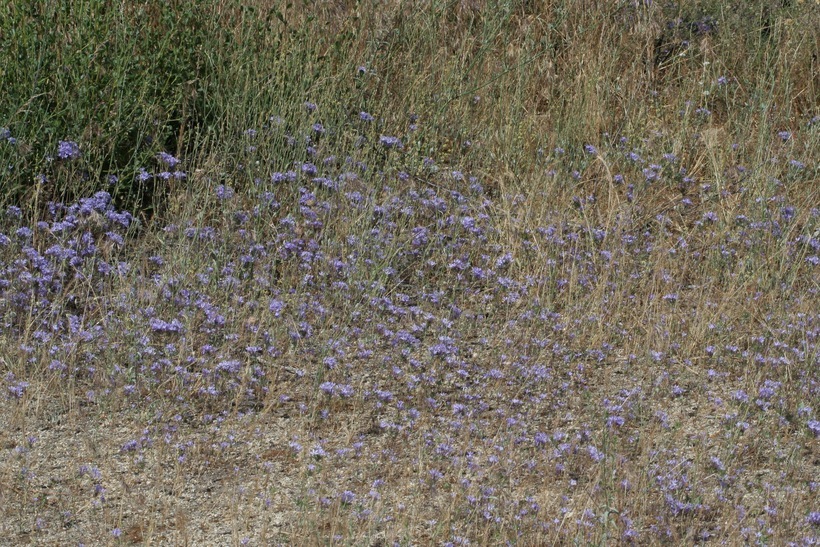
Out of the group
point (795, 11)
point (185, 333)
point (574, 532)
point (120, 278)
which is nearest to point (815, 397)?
point (574, 532)

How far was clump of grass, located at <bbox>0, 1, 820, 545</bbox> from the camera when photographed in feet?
11.2

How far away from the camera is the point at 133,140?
507 centimetres

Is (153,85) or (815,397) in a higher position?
(153,85)

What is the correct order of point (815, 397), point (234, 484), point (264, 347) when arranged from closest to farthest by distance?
1. point (234, 484)
2. point (815, 397)
3. point (264, 347)

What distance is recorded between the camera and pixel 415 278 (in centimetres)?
479

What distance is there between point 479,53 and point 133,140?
2031 mm

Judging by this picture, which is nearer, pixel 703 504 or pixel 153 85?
pixel 703 504

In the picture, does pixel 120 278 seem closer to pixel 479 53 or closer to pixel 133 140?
pixel 133 140

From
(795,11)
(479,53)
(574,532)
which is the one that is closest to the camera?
(574,532)

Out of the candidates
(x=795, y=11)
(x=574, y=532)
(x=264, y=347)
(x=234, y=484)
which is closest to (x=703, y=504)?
(x=574, y=532)

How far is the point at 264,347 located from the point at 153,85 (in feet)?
5.17

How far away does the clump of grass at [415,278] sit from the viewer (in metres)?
3.40

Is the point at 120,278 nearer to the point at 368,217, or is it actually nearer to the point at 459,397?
the point at 368,217

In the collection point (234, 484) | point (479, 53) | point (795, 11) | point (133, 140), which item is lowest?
point (234, 484)
